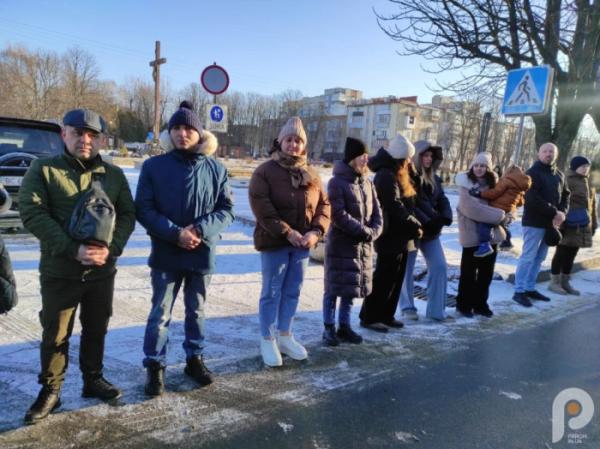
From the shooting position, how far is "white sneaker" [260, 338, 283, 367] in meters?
3.69

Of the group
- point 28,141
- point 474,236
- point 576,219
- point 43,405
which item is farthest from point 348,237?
point 28,141

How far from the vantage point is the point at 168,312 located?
317 cm

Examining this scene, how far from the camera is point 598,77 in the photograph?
9.45m

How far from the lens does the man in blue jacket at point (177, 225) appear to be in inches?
120

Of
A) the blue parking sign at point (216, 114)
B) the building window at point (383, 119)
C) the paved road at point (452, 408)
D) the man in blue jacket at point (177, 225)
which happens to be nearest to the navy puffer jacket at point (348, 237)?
the paved road at point (452, 408)

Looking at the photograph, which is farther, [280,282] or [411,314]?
[411,314]

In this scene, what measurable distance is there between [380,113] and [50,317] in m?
87.8

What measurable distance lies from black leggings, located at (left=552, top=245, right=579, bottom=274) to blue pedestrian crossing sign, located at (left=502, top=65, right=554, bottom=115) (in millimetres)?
2151

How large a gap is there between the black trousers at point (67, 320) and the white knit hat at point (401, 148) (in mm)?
2983

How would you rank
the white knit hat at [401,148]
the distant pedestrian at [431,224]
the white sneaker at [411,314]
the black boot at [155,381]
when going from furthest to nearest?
the white sneaker at [411,314] → the distant pedestrian at [431,224] → the white knit hat at [401,148] → the black boot at [155,381]

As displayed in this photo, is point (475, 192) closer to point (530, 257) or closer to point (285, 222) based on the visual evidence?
point (530, 257)

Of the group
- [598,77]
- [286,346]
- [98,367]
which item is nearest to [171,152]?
[98,367]

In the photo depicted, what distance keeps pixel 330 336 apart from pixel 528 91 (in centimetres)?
533

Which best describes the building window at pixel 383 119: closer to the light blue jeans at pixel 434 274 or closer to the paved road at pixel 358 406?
the light blue jeans at pixel 434 274
